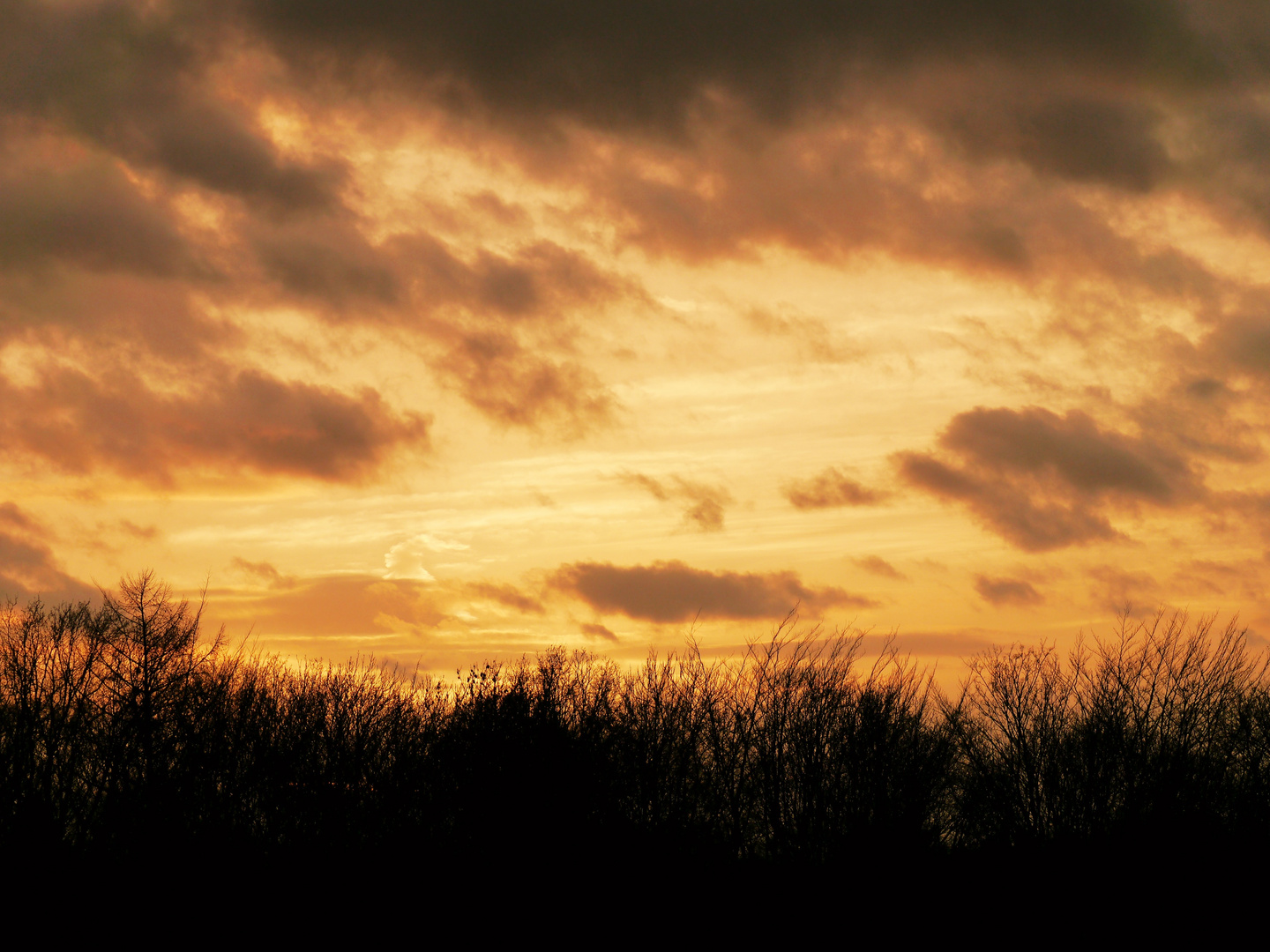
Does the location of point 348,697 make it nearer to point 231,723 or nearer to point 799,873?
point 231,723

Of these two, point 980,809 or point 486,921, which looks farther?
point 980,809

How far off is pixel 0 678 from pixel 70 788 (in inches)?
310

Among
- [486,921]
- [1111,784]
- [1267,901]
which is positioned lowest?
[486,921]

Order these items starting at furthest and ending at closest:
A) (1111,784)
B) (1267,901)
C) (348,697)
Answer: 1. (348,697)
2. (1111,784)
3. (1267,901)

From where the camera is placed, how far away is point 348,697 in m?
59.7

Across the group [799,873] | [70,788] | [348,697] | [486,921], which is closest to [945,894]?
[799,873]

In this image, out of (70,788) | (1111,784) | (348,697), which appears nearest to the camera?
(70,788)

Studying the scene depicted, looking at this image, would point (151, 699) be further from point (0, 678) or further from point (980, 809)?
point (980, 809)

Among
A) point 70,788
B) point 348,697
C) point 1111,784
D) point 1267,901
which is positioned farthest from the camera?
point 348,697

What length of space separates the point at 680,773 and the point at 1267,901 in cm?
2584

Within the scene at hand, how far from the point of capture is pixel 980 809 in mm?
54719

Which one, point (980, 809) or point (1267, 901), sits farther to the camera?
point (980, 809)

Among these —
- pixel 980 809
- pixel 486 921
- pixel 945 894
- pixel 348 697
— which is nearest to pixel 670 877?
pixel 486 921

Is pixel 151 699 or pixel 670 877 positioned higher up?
pixel 151 699
